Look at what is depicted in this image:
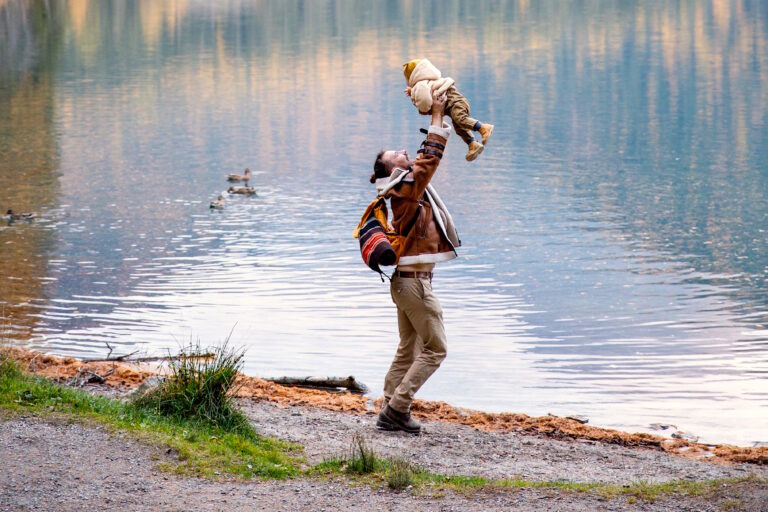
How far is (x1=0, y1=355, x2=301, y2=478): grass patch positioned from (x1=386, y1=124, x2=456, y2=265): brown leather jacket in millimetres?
1619

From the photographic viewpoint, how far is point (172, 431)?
7273mm

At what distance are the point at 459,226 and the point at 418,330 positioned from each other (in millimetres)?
13662

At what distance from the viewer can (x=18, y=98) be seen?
51.6 m

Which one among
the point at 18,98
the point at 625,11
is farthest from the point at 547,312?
the point at 625,11

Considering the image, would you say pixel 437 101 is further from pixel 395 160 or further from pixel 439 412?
pixel 439 412

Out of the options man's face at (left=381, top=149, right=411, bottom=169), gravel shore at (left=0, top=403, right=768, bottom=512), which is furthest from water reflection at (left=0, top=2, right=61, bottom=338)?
man's face at (left=381, top=149, right=411, bottom=169)

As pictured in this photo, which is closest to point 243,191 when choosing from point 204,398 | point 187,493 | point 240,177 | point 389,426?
point 240,177

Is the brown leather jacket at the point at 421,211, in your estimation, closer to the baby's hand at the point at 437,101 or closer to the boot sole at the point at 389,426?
the baby's hand at the point at 437,101

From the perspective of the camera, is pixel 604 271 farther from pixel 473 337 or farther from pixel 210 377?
pixel 210 377

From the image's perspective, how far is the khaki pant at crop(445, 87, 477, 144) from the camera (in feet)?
25.3

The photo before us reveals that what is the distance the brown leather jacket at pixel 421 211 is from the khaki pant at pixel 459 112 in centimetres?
9

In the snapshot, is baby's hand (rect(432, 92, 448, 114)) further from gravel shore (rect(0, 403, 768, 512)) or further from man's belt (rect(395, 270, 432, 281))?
gravel shore (rect(0, 403, 768, 512))

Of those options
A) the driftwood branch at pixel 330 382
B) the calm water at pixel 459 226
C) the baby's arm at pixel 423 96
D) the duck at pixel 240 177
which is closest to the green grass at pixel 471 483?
the baby's arm at pixel 423 96

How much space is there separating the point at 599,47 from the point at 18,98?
3662 cm
